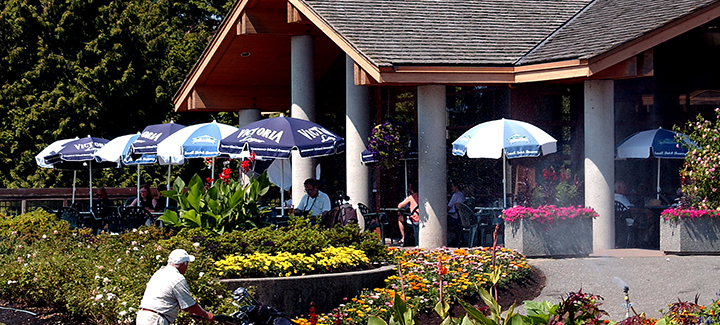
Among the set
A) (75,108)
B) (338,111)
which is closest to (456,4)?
(338,111)

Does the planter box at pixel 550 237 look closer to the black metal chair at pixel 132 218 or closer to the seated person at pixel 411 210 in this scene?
the seated person at pixel 411 210

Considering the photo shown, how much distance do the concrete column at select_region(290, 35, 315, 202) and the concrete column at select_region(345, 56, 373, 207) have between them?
3.53 ft

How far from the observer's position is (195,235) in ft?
42.0

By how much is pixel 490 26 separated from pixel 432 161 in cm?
339

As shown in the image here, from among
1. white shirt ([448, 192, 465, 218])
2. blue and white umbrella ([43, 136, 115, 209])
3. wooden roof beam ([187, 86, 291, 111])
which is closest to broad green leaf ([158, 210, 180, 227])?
white shirt ([448, 192, 465, 218])

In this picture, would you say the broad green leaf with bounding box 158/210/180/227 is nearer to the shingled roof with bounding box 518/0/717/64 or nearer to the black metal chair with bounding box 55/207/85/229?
the black metal chair with bounding box 55/207/85/229

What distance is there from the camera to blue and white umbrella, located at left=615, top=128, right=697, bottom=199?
17719mm

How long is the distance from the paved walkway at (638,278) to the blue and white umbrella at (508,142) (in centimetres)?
198

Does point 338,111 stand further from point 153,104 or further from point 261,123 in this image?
point 153,104

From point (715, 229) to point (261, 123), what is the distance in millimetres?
7223

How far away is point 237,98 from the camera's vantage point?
24344 mm

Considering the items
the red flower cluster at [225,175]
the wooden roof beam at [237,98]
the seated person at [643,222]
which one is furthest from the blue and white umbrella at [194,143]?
the seated person at [643,222]

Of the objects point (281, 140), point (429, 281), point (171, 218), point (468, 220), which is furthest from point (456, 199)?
point (171, 218)

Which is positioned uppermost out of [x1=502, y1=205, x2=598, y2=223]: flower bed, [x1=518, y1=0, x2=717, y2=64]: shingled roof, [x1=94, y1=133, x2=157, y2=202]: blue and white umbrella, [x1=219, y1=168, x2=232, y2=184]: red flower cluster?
[x1=518, y1=0, x2=717, y2=64]: shingled roof
